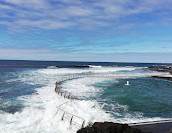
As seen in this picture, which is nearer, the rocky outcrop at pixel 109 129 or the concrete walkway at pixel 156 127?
the rocky outcrop at pixel 109 129

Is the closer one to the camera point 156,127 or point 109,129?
point 109,129

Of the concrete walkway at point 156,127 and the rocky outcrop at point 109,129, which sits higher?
the rocky outcrop at point 109,129

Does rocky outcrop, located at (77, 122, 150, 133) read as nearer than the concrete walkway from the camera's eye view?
Yes

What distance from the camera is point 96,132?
10.7 m

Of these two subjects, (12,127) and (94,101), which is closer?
(12,127)

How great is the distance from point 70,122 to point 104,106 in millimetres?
6920

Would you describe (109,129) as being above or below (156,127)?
above

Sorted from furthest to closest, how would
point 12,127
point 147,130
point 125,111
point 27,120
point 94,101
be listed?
1. point 94,101
2. point 125,111
3. point 27,120
4. point 12,127
5. point 147,130

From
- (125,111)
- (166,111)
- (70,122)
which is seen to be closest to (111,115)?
(125,111)

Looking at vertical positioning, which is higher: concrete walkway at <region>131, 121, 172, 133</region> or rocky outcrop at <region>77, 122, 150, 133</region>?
rocky outcrop at <region>77, 122, 150, 133</region>

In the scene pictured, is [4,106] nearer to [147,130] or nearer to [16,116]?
[16,116]

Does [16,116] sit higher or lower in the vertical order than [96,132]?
lower

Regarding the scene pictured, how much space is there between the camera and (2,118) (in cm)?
1648

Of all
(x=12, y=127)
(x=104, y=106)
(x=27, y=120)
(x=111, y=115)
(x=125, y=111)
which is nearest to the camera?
(x=12, y=127)
